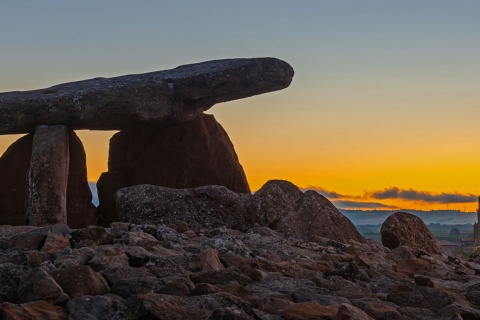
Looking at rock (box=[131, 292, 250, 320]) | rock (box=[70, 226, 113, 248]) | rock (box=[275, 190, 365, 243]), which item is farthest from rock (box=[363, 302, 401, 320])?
rock (box=[275, 190, 365, 243])

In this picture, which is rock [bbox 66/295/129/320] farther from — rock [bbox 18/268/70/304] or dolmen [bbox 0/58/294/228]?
dolmen [bbox 0/58/294/228]

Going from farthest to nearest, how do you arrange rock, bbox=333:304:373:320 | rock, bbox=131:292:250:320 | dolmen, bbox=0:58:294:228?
1. dolmen, bbox=0:58:294:228
2. rock, bbox=333:304:373:320
3. rock, bbox=131:292:250:320

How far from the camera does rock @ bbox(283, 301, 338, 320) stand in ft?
28.4

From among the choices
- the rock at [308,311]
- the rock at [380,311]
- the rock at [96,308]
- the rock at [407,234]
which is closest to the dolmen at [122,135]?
the rock at [407,234]

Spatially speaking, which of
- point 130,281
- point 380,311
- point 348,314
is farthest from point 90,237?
point 348,314

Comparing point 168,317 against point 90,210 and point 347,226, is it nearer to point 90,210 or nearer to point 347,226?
point 347,226

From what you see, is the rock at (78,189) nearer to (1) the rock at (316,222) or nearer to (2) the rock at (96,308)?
(1) the rock at (316,222)

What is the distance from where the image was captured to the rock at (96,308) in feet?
26.8

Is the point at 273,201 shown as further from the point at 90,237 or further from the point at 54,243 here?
the point at 54,243

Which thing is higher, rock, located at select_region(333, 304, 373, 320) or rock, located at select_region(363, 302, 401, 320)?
rock, located at select_region(333, 304, 373, 320)

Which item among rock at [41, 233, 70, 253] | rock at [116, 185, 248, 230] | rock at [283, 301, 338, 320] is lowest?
rock at [283, 301, 338, 320]

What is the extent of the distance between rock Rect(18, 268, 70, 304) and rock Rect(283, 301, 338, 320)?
2112 mm

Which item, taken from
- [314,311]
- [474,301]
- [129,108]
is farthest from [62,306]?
[129,108]

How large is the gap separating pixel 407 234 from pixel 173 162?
263 inches
